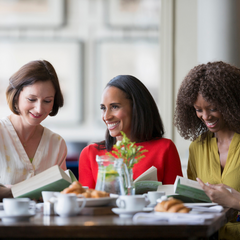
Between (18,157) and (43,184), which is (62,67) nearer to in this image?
(18,157)

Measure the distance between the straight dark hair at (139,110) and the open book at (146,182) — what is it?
0.45 metres

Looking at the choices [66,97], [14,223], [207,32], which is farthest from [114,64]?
[14,223]

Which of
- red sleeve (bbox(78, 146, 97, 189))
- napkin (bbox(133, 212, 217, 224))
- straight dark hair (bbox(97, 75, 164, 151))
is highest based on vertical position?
straight dark hair (bbox(97, 75, 164, 151))

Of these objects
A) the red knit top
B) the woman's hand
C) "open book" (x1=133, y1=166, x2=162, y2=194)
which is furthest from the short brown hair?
the woman's hand

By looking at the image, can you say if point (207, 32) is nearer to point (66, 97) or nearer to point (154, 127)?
point (154, 127)

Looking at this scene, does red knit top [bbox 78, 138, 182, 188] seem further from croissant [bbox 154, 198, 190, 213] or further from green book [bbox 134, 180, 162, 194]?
croissant [bbox 154, 198, 190, 213]

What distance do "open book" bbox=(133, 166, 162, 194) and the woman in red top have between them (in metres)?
0.35

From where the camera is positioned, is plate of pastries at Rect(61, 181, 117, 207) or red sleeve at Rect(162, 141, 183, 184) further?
red sleeve at Rect(162, 141, 183, 184)

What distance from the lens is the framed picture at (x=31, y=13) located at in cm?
408

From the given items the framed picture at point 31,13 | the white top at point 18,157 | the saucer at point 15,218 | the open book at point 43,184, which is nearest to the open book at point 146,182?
the open book at point 43,184

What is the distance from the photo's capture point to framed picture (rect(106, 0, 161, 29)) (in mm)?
4070

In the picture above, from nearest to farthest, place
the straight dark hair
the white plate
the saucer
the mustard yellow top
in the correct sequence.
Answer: the saucer → the white plate → the mustard yellow top → the straight dark hair

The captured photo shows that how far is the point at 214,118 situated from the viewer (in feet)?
6.46

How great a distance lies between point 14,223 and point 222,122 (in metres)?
1.32
